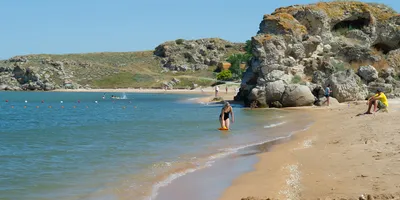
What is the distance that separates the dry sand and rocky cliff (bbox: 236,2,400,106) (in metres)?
15.5

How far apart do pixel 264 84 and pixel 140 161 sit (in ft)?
71.0

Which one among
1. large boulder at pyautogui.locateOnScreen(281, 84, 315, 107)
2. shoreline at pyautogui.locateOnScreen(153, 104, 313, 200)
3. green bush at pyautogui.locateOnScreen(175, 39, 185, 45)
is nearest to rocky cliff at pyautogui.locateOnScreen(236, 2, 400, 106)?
large boulder at pyautogui.locateOnScreen(281, 84, 315, 107)

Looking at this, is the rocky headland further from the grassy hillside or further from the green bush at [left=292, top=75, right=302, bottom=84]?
the grassy hillside

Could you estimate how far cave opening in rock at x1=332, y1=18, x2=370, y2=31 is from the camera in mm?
37991

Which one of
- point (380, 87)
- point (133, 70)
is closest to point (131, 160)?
point (380, 87)

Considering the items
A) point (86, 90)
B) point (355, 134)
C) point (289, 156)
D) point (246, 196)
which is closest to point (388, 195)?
point (246, 196)

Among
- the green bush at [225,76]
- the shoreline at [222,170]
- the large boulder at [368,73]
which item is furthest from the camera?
the green bush at [225,76]

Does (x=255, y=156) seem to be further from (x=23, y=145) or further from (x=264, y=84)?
(x=264, y=84)

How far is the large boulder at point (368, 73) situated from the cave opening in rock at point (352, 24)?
6.92 metres

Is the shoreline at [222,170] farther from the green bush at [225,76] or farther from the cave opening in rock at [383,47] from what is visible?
the green bush at [225,76]

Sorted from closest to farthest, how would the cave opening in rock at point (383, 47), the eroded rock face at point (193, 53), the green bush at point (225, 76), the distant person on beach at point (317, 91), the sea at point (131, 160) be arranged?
Result: the sea at point (131, 160)
the distant person on beach at point (317, 91)
the cave opening in rock at point (383, 47)
the green bush at point (225, 76)
the eroded rock face at point (193, 53)

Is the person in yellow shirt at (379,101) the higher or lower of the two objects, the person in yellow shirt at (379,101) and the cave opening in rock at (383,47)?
the lower

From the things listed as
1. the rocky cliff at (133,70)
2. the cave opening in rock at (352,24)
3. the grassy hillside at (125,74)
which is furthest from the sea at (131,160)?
the grassy hillside at (125,74)

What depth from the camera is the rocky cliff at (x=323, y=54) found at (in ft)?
100
